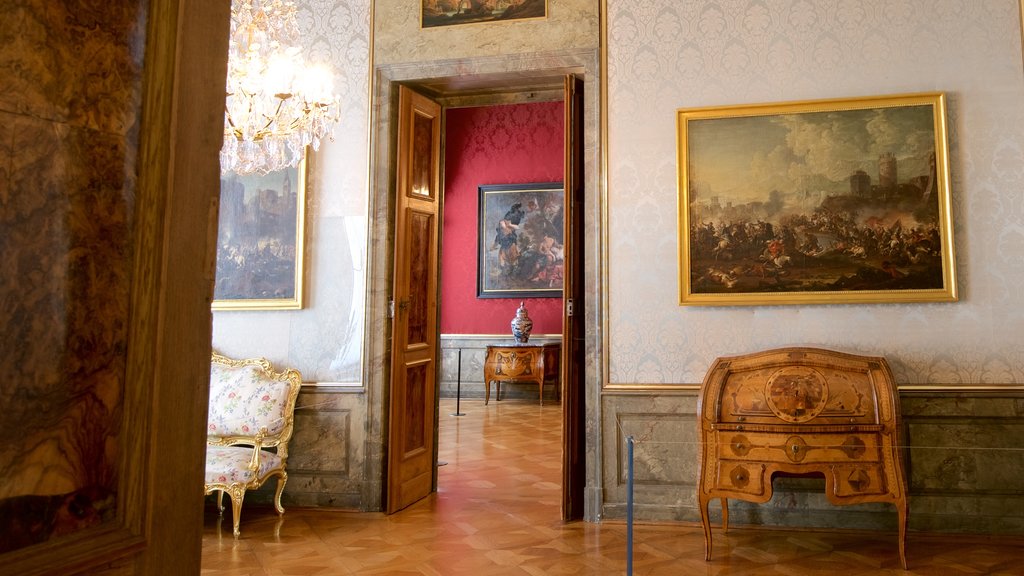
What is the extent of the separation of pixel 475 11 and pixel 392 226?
5.54 feet

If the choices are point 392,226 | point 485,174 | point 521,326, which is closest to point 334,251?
point 392,226

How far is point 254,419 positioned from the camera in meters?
4.82

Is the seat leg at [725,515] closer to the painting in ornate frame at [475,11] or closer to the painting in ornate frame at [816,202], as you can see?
the painting in ornate frame at [816,202]

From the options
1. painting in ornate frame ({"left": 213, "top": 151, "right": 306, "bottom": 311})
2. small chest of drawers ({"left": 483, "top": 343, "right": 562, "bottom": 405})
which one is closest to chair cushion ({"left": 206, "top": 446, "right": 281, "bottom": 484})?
painting in ornate frame ({"left": 213, "top": 151, "right": 306, "bottom": 311})

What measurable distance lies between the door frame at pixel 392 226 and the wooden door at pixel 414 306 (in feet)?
0.26

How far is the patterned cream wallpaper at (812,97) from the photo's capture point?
4.38 metres

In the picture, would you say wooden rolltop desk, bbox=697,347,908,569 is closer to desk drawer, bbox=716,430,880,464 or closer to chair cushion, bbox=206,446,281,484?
desk drawer, bbox=716,430,880,464

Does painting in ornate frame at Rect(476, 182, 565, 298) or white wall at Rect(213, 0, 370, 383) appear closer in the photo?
white wall at Rect(213, 0, 370, 383)

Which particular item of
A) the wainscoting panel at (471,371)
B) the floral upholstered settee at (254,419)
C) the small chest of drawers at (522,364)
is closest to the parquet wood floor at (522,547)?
the floral upholstered settee at (254,419)

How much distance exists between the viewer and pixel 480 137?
1156cm

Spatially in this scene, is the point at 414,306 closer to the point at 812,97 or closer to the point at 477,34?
the point at 477,34

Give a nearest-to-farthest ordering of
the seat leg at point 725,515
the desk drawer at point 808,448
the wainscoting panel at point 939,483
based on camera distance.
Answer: the desk drawer at point 808,448, the wainscoting panel at point 939,483, the seat leg at point 725,515

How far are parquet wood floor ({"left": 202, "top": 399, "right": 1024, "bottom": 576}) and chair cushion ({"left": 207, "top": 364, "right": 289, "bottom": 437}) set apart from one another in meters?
0.62

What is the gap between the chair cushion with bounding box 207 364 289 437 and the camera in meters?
4.82
